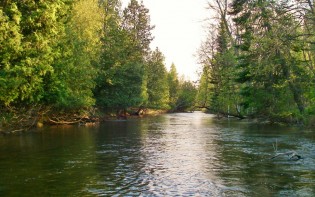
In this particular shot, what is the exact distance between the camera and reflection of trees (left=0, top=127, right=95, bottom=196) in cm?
1500

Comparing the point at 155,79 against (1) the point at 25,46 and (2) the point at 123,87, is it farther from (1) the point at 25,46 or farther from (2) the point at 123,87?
(1) the point at 25,46

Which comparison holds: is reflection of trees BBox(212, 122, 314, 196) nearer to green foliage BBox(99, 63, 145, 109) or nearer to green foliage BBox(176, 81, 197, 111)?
green foliage BBox(99, 63, 145, 109)

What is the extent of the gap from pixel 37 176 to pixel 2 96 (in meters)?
11.0

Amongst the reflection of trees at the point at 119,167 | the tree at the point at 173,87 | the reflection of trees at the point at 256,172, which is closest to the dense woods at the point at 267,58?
the reflection of trees at the point at 256,172

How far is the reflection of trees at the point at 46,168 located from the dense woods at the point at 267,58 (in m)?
14.5

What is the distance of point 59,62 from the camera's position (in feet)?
111

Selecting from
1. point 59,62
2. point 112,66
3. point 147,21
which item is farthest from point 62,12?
point 147,21

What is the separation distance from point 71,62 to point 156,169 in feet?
81.7

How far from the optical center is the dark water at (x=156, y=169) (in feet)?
48.6

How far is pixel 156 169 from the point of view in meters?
19.2

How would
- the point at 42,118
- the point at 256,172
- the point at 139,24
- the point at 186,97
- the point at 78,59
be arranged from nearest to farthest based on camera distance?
the point at 256,172 → the point at 78,59 → the point at 42,118 → the point at 139,24 → the point at 186,97

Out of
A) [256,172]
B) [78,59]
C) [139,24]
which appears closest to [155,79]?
[139,24]

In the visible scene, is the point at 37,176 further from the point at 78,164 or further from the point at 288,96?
the point at 288,96

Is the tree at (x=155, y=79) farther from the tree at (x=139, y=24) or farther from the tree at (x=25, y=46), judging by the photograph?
the tree at (x=25, y=46)
